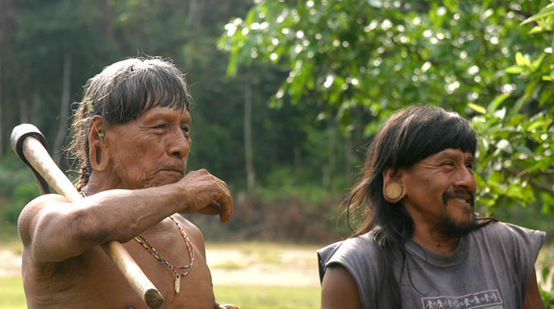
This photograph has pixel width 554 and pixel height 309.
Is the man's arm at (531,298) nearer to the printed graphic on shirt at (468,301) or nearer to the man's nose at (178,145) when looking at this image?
the printed graphic on shirt at (468,301)

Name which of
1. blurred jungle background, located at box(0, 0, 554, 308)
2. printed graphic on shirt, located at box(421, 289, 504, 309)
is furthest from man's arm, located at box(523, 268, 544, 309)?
blurred jungle background, located at box(0, 0, 554, 308)

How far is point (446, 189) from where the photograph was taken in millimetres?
2721

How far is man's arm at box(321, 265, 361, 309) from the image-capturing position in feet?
8.48

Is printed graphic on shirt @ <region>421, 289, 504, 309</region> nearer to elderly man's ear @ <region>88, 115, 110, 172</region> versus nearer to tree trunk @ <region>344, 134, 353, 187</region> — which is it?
elderly man's ear @ <region>88, 115, 110, 172</region>

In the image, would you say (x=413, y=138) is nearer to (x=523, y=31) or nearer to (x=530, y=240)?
(x=530, y=240)

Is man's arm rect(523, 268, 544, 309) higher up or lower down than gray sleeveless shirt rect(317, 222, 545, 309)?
lower down

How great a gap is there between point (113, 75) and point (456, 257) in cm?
144

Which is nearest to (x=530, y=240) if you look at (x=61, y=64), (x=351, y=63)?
(x=351, y=63)

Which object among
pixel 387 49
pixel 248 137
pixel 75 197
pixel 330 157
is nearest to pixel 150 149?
pixel 75 197

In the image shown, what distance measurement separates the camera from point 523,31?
14.6 ft

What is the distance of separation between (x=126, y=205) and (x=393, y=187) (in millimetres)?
1100

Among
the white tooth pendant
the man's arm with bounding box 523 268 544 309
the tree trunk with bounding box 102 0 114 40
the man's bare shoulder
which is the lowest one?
the man's arm with bounding box 523 268 544 309

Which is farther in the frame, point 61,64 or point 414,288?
point 61,64

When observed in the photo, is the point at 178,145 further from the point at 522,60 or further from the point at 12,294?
the point at 12,294
